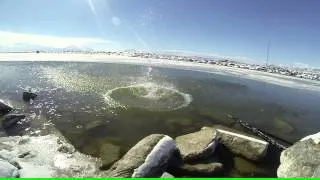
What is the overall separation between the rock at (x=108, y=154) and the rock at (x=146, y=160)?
661 millimetres

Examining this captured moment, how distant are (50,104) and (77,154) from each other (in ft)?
26.5

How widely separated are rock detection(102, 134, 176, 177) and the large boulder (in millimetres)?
1000

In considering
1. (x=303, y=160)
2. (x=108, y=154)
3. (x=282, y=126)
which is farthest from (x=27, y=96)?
(x=282, y=126)

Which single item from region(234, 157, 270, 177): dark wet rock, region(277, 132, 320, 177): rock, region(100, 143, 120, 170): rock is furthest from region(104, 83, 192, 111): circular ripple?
region(277, 132, 320, 177): rock

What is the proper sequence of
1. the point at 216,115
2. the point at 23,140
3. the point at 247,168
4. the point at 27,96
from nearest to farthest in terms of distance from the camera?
the point at 247,168 < the point at 23,140 < the point at 27,96 < the point at 216,115

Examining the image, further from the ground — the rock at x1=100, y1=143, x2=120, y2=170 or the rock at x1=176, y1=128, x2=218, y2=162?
the rock at x1=176, y1=128, x2=218, y2=162

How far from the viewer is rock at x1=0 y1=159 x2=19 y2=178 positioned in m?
8.12

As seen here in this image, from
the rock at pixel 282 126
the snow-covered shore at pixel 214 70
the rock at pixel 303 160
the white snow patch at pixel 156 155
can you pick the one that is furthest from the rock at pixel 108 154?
the snow-covered shore at pixel 214 70

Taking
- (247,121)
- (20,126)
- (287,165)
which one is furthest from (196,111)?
(20,126)

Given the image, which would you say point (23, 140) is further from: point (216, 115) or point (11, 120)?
point (216, 115)

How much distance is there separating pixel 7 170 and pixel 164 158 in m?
5.00

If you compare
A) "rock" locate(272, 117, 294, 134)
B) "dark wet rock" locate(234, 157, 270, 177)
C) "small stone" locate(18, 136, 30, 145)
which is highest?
"small stone" locate(18, 136, 30, 145)

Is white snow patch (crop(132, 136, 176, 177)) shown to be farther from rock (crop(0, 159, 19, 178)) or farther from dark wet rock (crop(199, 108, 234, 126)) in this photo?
dark wet rock (crop(199, 108, 234, 126))

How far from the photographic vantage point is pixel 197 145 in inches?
452
